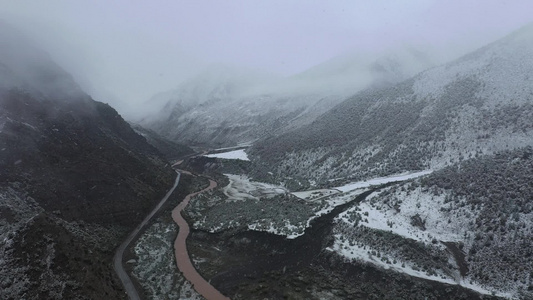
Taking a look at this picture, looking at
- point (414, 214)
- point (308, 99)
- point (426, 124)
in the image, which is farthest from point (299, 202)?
point (308, 99)

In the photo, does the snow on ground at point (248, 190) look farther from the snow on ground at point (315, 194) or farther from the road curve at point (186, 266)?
the road curve at point (186, 266)

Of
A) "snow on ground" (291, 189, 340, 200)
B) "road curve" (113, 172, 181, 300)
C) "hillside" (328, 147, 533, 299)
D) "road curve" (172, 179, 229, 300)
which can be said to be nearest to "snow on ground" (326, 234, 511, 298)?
"hillside" (328, 147, 533, 299)

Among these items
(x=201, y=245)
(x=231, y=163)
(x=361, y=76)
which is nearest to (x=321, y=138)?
(x=231, y=163)

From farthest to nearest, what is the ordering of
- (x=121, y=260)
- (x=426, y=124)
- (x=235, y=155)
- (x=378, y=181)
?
(x=235, y=155), (x=426, y=124), (x=378, y=181), (x=121, y=260)

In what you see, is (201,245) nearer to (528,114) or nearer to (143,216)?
(143,216)

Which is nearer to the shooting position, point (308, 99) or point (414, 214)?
point (414, 214)

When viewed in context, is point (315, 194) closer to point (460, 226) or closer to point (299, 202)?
point (299, 202)

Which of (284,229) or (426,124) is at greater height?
(426,124)
